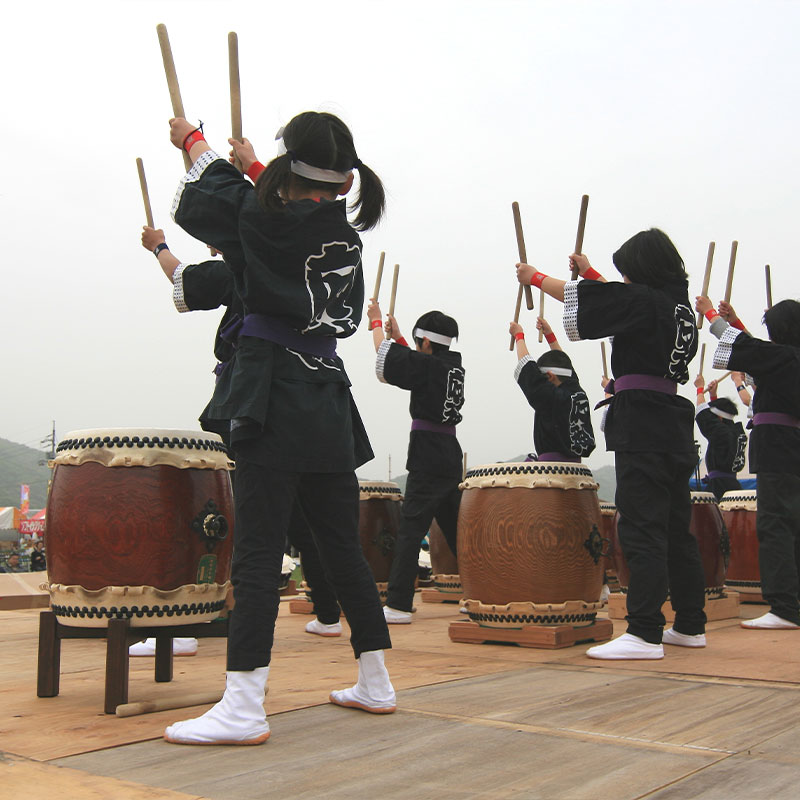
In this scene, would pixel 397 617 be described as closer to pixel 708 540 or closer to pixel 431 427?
pixel 431 427

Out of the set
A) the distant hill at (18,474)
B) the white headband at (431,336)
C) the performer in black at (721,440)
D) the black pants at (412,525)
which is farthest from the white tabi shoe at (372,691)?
the distant hill at (18,474)

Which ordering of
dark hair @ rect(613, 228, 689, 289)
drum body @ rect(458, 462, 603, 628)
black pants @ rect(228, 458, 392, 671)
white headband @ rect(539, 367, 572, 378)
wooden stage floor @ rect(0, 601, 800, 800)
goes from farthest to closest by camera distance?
white headband @ rect(539, 367, 572, 378) < drum body @ rect(458, 462, 603, 628) < dark hair @ rect(613, 228, 689, 289) < black pants @ rect(228, 458, 392, 671) < wooden stage floor @ rect(0, 601, 800, 800)

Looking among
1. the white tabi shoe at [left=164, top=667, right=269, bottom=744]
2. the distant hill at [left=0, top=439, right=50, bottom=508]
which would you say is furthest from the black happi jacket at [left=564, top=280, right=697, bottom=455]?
the distant hill at [left=0, top=439, right=50, bottom=508]

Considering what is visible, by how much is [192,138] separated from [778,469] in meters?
3.20

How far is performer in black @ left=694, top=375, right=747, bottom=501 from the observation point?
7.19 metres

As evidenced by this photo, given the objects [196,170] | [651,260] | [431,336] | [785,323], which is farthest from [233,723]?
[785,323]

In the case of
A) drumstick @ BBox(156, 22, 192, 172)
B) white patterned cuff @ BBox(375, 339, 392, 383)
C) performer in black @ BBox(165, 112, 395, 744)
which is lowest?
performer in black @ BBox(165, 112, 395, 744)

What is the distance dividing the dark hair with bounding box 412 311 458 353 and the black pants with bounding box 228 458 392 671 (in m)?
2.62

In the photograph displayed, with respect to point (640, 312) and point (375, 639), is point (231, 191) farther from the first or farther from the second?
point (640, 312)

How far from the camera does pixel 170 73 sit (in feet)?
7.55

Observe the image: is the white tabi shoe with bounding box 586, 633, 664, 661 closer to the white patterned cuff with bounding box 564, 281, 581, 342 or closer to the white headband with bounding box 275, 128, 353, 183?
the white patterned cuff with bounding box 564, 281, 581, 342

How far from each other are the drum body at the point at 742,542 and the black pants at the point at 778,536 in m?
0.97

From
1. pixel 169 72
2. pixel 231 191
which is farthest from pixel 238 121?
pixel 231 191

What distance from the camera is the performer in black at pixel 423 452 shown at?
440 centimetres
